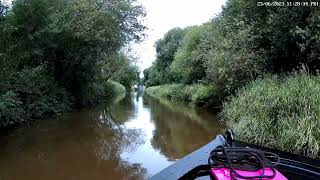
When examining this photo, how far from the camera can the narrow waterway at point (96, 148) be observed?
5.81 meters

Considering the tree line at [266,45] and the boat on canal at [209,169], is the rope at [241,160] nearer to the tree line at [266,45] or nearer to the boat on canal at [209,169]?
the boat on canal at [209,169]

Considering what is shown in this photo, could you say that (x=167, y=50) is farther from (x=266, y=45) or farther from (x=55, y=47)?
(x=266, y=45)

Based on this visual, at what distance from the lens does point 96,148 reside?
306 inches

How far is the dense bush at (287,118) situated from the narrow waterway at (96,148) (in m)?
1.56

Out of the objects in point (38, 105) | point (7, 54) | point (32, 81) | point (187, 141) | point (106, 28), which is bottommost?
point (187, 141)

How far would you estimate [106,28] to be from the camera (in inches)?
589

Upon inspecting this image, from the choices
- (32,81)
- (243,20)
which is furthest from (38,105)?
(243,20)

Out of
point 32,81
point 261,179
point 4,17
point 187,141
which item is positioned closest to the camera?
point 261,179

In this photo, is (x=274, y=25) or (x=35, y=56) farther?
(x=35, y=56)

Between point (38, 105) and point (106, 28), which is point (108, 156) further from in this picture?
point (106, 28)

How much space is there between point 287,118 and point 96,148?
14.0 ft

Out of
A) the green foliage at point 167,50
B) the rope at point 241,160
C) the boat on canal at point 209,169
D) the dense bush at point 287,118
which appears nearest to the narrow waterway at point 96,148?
the dense bush at point 287,118

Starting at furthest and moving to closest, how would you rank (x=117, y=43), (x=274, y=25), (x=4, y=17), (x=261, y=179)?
(x=117, y=43) < (x=4, y=17) < (x=274, y=25) < (x=261, y=179)

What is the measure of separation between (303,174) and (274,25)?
307 inches
